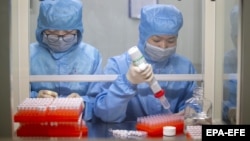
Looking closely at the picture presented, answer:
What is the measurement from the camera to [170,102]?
5.12 feet

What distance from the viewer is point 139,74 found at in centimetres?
138

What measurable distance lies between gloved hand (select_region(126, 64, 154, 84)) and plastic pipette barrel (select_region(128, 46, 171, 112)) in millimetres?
16

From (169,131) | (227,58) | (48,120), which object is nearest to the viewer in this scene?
(48,120)

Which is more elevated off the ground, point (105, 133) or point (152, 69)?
point (152, 69)

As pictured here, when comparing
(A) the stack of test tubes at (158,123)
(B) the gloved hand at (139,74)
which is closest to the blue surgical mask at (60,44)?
(B) the gloved hand at (139,74)

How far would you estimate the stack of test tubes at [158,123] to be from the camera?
4.17ft

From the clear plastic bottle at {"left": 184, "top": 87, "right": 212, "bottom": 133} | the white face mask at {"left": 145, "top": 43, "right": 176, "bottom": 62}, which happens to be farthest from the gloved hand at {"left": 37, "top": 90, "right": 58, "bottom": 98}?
the clear plastic bottle at {"left": 184, "top": 87, "right": 212, "bottom": 133}

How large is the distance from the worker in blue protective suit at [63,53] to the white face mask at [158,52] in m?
0.23

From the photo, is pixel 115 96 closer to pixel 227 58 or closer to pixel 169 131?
pixel 169 131

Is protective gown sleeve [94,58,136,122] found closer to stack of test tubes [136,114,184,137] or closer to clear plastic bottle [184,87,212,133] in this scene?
stack of test tubes [136,114,184,137]

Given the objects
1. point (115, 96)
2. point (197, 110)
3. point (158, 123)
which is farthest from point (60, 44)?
point (197, 110)

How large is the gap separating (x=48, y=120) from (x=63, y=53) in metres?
0.47

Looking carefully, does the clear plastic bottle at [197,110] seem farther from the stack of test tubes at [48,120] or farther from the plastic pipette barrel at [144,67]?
the stack of test tubes at [48,120]

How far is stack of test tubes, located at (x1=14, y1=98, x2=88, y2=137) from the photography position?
3.64 feet
